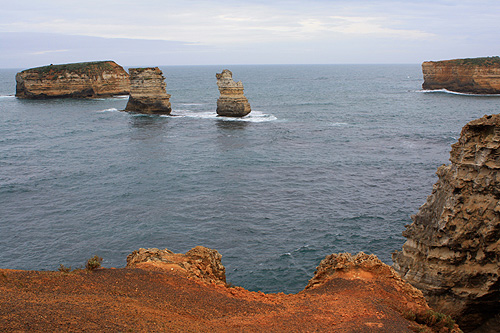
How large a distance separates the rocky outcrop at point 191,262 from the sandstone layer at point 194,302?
0.06 m

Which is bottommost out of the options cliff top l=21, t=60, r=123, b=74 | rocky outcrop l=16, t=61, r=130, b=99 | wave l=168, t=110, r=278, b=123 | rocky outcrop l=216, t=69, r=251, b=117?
wave l=168, t=110, r=278, b=123

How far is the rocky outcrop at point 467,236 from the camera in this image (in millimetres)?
16953

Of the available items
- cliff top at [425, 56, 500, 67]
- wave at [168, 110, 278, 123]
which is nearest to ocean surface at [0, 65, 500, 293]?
wave at [168, 110, 278, 123]

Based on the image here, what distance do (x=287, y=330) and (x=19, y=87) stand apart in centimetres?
13256

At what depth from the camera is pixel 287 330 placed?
12.9 metres

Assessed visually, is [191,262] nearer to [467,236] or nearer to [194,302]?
[194,302]

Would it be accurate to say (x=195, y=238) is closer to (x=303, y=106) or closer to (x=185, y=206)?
(x=185, y=206)

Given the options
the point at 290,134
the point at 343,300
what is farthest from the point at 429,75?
the point at 343,300

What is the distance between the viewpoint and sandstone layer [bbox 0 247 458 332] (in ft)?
38.8

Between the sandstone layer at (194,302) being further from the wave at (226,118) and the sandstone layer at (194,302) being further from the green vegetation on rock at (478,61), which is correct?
the green vegetation on rock at (478,61)

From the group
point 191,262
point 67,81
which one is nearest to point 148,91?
point 67,81

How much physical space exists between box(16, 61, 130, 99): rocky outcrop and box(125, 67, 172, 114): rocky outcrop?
36649 millimetres

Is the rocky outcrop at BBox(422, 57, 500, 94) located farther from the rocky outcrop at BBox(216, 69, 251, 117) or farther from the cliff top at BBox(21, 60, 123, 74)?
the cliff top at BBox(21, 60, 123, 74)

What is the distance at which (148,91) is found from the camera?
282 feet
